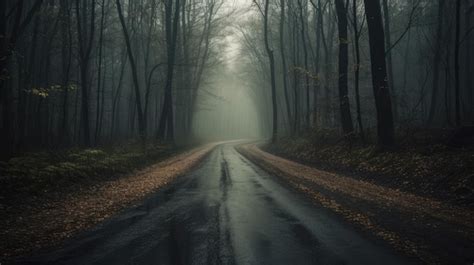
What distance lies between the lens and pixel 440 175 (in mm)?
10641

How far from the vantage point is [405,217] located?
743 centimetres

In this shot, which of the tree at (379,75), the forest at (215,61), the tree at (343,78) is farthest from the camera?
the tree at (343,78)

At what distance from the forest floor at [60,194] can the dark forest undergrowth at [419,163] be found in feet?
23.4

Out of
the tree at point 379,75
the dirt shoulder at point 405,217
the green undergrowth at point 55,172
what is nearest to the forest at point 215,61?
the tree at point 379,75

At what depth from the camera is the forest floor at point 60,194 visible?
22.6ft

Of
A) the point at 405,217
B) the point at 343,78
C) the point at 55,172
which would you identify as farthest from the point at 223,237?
the point at 343,78

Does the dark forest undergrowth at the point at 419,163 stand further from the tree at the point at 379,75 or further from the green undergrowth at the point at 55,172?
the green undergrowth at the point at 55,172

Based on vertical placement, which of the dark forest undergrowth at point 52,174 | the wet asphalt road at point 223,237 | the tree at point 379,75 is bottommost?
the wet asphalt road at point 223,237

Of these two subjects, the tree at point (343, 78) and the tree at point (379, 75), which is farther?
the tree at point (343, 78)

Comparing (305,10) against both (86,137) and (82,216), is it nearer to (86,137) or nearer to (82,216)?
(86,137)

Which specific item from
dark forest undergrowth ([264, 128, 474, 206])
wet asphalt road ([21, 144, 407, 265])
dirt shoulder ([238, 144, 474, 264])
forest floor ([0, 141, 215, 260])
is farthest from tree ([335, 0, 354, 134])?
wet asphalt road ([21, 144, 407, 265])

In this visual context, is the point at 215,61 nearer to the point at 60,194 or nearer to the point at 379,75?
the point at 379,75

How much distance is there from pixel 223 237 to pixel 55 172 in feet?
26.6

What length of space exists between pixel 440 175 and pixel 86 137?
20333 mm
